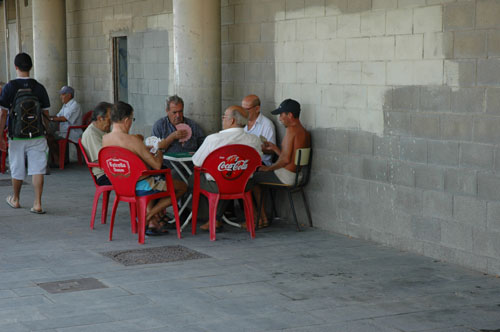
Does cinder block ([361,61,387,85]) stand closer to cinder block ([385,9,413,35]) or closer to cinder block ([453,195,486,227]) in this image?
cinder block ([385,9,413,35])

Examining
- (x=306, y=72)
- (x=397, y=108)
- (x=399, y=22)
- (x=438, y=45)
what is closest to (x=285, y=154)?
(x=306, y=72)

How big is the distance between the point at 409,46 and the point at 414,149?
0.90 meters

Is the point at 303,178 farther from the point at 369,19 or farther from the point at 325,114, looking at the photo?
the point at 369,19

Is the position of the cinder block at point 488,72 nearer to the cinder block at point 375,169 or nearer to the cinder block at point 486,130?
the cinder block at point 486,130

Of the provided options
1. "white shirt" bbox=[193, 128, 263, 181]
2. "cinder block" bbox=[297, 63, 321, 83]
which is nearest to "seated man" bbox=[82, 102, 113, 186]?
"white shirt" bbox=[193, 128, 263, 181]

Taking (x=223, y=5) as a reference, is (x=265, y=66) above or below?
below

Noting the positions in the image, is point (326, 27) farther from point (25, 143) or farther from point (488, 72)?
point (25, 143)

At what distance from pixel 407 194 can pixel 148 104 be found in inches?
226

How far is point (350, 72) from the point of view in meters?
7.43

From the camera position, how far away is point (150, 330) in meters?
4.54

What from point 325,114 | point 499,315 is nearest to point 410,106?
point 325,114

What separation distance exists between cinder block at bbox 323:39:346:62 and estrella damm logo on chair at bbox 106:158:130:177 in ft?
7.60

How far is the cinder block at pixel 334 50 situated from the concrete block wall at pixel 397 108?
18mm

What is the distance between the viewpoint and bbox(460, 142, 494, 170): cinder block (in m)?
5.95
